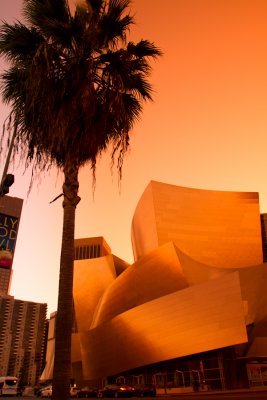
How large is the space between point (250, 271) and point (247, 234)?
532 inches

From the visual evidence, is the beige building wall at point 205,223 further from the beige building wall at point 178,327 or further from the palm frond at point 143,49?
the palm frond at point 143,49

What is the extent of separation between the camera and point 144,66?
9914mm

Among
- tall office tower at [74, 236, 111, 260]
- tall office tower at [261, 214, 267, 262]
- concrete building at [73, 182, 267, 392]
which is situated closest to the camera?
concrete building at [73, 182, 267, 392]

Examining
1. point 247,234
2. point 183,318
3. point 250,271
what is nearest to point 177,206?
point 247,234

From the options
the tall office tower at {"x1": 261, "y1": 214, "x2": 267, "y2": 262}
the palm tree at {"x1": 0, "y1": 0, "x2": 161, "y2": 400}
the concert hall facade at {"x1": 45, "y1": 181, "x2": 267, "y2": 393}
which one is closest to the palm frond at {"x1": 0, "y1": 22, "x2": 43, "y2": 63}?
the palm tree at {"x1": 0, "y1": 0, "x2": 161, "y2": 400}

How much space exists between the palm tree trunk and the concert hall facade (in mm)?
20527

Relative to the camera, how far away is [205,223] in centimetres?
4466

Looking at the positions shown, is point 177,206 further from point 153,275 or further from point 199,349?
point 199,349

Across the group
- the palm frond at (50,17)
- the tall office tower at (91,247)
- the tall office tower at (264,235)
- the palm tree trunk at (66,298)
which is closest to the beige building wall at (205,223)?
the tall office tower at (264,235)

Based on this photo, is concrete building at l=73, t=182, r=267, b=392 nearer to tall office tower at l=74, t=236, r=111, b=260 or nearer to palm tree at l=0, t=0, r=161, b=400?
palm tree at l=0, t=0, r=161, b=400

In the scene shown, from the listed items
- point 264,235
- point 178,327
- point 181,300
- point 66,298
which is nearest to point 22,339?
point 264,235

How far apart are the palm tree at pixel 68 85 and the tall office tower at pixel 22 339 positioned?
411ft

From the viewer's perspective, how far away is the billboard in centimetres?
1902

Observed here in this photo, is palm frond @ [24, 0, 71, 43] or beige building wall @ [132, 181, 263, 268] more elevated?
beige building wall @ [132, 181, 263, 268]
